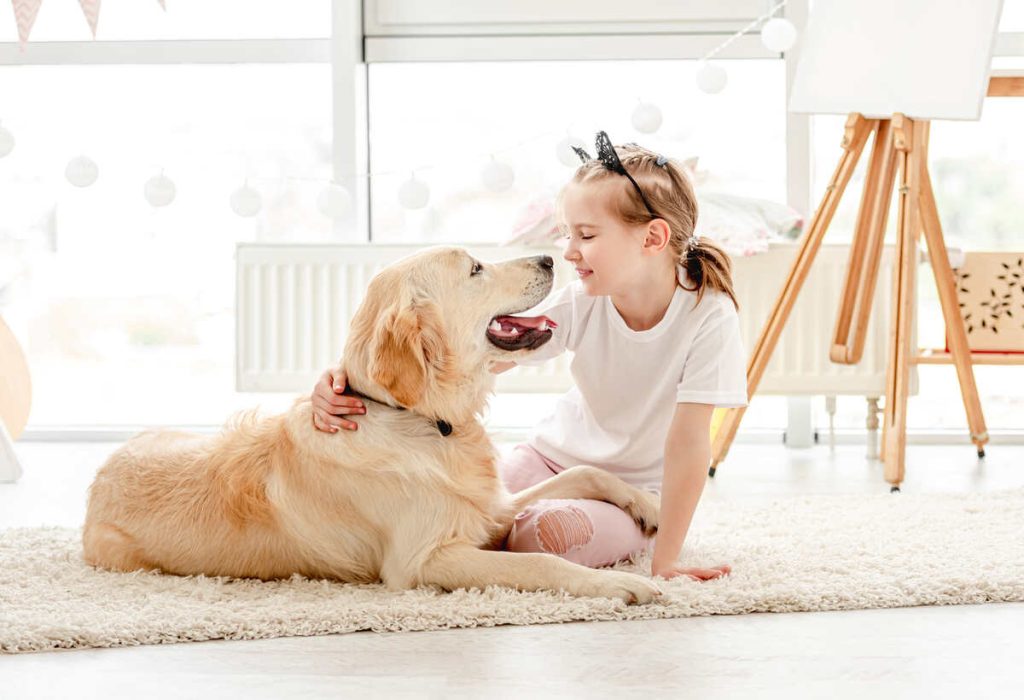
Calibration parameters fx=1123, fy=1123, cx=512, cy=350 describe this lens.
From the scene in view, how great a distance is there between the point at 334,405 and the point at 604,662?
0.60 metres

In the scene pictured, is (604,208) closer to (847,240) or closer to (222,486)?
(222,486)

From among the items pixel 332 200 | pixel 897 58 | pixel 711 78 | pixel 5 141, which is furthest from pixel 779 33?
pixel 5 141

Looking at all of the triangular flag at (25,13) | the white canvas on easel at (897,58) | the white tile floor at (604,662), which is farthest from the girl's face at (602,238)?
the triangular flag at (25,13)

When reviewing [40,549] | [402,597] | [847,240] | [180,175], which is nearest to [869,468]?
[847,240]

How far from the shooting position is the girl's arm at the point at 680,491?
183 cm

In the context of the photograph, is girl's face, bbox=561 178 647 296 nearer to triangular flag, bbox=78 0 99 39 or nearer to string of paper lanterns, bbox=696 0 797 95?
string of paper lanterns, bbox=696 0 797 95

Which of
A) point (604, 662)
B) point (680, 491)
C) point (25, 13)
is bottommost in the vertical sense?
point (604, 662)

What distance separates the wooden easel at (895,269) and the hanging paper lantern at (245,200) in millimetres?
1540

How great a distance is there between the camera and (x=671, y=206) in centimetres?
193

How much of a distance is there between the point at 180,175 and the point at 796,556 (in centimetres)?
282

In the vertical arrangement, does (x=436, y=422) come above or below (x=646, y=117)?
below

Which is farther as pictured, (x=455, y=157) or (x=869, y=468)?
(x=455, y=157)

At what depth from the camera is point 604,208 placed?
1905 millimetres

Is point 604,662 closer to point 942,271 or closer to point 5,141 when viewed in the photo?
point 942,271
